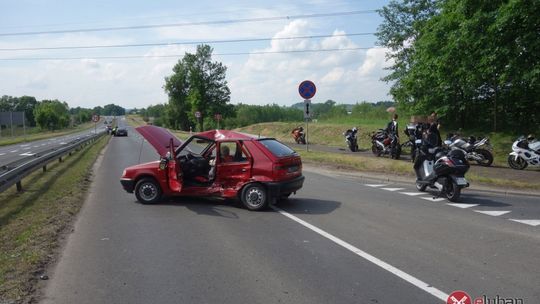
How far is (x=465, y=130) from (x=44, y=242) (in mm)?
23295

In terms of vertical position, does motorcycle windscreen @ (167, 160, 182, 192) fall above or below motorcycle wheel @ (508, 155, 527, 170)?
above

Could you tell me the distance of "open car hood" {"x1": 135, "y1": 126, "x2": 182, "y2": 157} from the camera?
10.7 meters

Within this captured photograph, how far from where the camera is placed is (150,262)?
19.5 feet

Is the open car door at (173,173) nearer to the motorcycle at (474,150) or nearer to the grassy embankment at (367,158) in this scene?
the grassy embankment at (367,158)

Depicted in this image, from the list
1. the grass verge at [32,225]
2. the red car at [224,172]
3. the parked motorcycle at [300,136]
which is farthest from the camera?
the parked motorcycle at [300,136]

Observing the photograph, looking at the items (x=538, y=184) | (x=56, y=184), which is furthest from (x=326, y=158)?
(x=56, y=184)

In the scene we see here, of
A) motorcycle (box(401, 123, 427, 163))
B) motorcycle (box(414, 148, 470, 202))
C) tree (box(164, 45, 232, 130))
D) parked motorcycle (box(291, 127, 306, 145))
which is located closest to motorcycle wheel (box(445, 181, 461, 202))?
motorcycle (box(414, 148, 470, 202))

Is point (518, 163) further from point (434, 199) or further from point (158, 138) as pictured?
point (158, 138)

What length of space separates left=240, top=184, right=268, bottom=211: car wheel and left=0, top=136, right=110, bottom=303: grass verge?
3.32 meters

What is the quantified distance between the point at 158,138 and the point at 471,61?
1327 centimetres

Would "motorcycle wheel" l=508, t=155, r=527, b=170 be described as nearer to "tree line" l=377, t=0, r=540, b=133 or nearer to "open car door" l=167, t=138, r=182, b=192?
"tree line" l=377, t=0, r=540, b=133

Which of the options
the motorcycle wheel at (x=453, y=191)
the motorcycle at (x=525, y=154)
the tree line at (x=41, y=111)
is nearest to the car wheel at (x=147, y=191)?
the motorcycle wheel at (x=453, y=191)

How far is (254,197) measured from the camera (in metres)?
9.35

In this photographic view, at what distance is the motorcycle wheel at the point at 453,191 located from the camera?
1028cm
